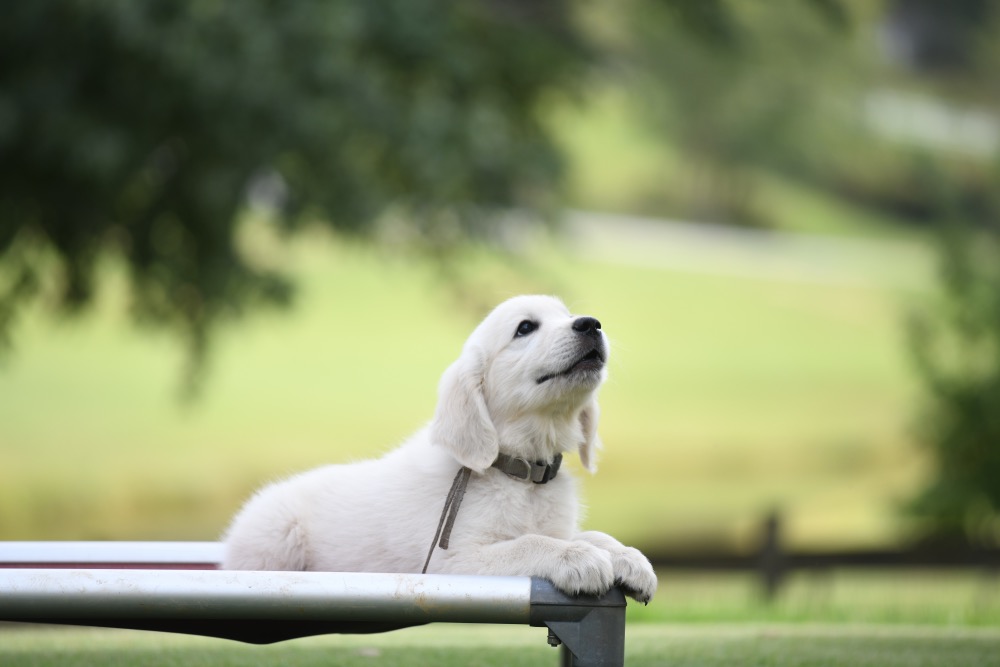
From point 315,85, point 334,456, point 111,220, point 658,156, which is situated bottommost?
point 334,456

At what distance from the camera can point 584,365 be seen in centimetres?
390

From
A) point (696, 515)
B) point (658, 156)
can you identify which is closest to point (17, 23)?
point (696, 515)

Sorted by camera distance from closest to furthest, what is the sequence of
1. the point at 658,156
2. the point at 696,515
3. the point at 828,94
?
1. the point at 696,515
2. the point at 828,94
3. the point at 658,156

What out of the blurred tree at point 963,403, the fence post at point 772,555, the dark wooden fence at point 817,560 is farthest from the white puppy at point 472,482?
the blurred tree at point 963,403

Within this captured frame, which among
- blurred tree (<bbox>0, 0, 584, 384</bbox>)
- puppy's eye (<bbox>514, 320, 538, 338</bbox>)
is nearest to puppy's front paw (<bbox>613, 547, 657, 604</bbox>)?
puppy's eye (<bbox>514, 320, 538, 338</bbox>)

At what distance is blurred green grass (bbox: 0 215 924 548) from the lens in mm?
19438

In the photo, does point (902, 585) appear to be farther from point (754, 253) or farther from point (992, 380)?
point (754, 253)

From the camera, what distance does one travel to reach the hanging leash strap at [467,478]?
366 cm

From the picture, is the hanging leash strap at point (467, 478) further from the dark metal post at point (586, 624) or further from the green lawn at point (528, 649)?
the green lawn at point (528, 649)

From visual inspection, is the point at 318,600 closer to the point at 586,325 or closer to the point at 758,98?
the point at 586,325

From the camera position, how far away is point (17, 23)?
31.0 ft

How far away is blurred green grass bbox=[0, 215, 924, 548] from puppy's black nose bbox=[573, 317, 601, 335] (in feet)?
28.5

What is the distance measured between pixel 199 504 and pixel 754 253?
2494 centimetres

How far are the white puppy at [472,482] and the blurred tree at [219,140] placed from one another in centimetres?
558
